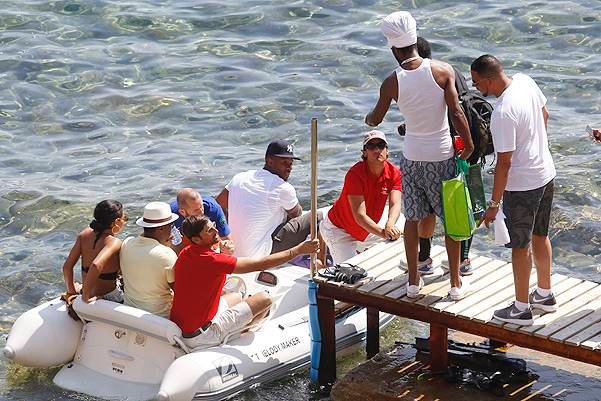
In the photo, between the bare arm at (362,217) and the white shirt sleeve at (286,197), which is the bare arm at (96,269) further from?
the bare arm at (362,217)

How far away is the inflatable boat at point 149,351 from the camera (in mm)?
8477

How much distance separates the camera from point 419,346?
9164mm

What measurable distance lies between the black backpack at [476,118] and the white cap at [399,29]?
1.68ft

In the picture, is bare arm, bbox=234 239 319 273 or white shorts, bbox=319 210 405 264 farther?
white shorts, bbox=319 210 405 264

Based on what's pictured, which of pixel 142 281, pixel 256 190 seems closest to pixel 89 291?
pixel 142 281

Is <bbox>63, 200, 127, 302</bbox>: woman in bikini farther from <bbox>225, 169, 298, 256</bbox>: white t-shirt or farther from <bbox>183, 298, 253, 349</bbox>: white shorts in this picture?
<bbox>225, 169, 298, 256</bbox>: white t-shirt

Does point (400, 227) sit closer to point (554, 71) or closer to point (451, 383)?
point (451, 383)

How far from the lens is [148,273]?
8.70 metres

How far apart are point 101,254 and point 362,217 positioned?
6.80 ft

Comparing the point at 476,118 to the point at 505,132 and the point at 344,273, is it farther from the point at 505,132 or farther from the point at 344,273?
the point at 344,273

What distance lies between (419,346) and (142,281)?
7.04 ft

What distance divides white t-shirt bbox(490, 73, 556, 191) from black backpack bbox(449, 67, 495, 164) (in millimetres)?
557

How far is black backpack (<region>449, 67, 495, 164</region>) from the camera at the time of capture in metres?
8.08

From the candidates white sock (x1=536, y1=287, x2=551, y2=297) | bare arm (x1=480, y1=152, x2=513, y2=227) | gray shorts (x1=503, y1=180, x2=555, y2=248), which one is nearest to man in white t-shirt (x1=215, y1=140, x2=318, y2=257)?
white sock (x1=536, y1=287, x2=551, y2=297)
